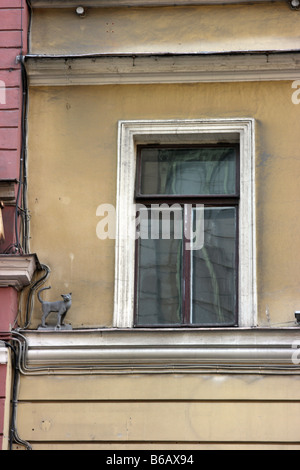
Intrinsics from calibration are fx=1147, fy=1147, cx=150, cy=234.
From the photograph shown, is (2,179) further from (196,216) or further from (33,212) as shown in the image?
(196,216)

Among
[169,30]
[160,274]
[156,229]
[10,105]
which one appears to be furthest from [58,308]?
[169,30]

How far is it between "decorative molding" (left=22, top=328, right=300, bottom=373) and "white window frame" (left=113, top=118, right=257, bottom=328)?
0.28 m

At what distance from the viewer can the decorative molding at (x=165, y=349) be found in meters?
10.4

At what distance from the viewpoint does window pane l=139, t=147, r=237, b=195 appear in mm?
11422

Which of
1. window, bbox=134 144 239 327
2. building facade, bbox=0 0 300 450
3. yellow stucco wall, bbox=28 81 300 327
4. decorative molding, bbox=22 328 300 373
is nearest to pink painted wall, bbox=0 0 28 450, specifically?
building facade, bbox=0 0 300 450

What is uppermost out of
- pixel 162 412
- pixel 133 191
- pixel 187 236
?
pixel 133 191

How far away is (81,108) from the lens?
11.6m

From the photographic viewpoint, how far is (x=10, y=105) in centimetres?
1148

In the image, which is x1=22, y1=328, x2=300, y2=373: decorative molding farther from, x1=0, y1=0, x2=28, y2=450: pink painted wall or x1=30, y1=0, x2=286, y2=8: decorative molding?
x1=30, y1=0, x2=286, y2=8: decorative molding

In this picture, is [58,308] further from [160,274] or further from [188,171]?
[188,171]

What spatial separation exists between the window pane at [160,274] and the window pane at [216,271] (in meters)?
0.17

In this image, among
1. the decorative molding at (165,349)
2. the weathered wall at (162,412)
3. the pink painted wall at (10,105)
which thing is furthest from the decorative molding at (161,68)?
the weathered wall at (162,412)

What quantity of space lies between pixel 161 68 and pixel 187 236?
1726mm
